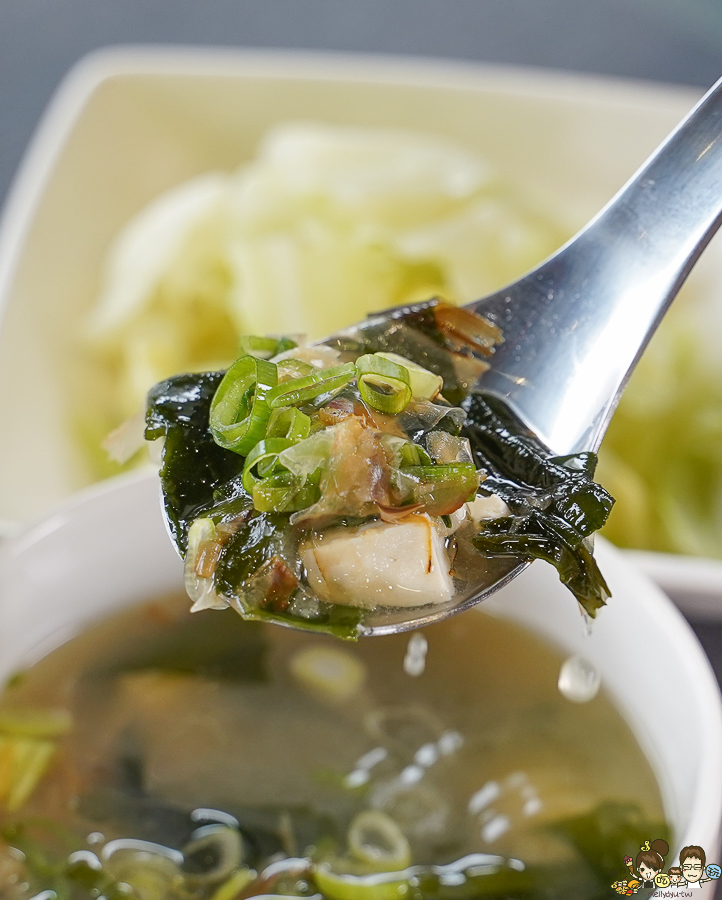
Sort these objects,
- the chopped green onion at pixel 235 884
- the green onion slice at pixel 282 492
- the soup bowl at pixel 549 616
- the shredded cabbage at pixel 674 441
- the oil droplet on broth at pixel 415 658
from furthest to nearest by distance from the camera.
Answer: the shredded cabbage at pixel 674 441
the oil droplet on broth at pixel 415 658
the chopped green onion at pixel 235 884
the soup bowl at pixel 549 616
the green onion slice at pixel 282 492

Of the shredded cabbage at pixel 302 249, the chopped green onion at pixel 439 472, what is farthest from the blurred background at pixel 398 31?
the chopped green onion at pixel 439 472

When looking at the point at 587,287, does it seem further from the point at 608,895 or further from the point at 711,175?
the point at 608,895

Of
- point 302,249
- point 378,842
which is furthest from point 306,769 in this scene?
point 302,249

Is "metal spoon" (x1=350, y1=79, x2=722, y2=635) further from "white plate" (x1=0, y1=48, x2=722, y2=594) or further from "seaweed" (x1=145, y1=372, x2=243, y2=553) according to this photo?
"white plate" (x1=0, y1=48, x2=722, y2=594)

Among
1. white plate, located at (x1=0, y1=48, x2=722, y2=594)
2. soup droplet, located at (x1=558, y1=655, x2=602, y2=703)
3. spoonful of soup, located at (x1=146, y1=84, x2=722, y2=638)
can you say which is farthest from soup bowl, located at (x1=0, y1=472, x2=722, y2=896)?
white plate, located at (x1=0, y1=48, x2=722, y2=594)

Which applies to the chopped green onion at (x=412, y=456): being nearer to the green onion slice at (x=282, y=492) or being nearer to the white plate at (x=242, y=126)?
the green onion slice at (x=282, y=492)

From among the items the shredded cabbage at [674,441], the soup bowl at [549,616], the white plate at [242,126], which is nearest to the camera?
the soup bowl at [549,616]
